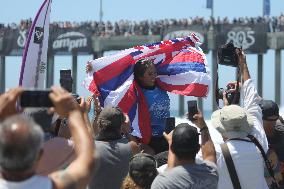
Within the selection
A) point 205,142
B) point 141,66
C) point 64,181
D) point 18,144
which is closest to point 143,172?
point 205,142

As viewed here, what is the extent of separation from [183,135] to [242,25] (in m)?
26.9

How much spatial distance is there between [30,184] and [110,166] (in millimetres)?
1815

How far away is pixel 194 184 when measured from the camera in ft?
11.0

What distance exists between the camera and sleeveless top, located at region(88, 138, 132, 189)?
421cm

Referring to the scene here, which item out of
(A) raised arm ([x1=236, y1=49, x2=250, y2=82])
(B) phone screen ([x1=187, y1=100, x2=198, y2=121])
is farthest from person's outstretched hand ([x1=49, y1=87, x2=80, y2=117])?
(A) raised arm ([x1=236, y1=49, x2=250, y2=82])

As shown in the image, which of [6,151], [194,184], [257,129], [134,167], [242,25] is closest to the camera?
[6,151]

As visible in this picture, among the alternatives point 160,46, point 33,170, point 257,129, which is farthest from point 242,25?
point 33,170

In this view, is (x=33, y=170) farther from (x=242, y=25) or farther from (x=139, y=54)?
(x=242, y=25)

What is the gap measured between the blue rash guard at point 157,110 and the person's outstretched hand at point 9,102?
131 inches

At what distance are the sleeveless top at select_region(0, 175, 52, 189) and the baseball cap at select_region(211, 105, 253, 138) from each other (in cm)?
171

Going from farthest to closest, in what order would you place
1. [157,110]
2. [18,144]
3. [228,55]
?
[157,110]
[228,55]
[18,144]

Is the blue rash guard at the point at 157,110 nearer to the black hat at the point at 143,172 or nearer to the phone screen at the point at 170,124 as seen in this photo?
the phone screen at the point at 170,124

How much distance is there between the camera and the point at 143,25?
1277 inches

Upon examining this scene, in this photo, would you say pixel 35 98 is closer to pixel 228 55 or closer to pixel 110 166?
pixel 110 166
